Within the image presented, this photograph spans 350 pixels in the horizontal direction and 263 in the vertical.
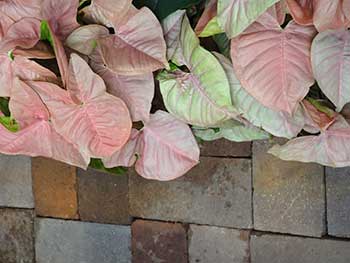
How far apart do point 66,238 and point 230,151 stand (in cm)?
51

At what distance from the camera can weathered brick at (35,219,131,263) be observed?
161 cm

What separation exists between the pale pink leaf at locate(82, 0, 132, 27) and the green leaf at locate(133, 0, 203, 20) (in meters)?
0.05

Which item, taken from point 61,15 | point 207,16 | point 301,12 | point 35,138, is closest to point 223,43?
point 207,16

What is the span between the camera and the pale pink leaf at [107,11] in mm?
1062

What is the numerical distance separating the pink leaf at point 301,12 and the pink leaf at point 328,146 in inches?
7.7

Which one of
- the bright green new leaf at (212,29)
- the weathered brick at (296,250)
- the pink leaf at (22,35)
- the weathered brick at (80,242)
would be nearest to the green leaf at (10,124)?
the pink leaf at (22,35)

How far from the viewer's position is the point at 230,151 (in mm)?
1454

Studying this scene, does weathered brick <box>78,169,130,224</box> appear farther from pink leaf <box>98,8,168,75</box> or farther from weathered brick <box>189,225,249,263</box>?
pink leaf <box>98,8,168,75</box>

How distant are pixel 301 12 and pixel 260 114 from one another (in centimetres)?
19

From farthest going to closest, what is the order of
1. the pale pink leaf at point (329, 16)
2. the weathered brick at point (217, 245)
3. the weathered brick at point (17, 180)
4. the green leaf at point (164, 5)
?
the weathered brick at point (17, 180) → the weathered brick at point (217, 245) → the green leaf at point (164, 5) → the pale pink leaf at point (329, 16)

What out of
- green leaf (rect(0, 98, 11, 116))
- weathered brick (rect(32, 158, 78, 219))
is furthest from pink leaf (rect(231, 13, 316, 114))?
weathered brick (rect(32, 158, 78, 219))

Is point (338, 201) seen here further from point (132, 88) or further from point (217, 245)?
point (132, 88)

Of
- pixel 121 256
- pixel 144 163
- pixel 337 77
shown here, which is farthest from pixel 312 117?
pixel 121 256

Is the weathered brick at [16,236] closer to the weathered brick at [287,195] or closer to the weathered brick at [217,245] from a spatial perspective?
the weathered brick at [217,245]
